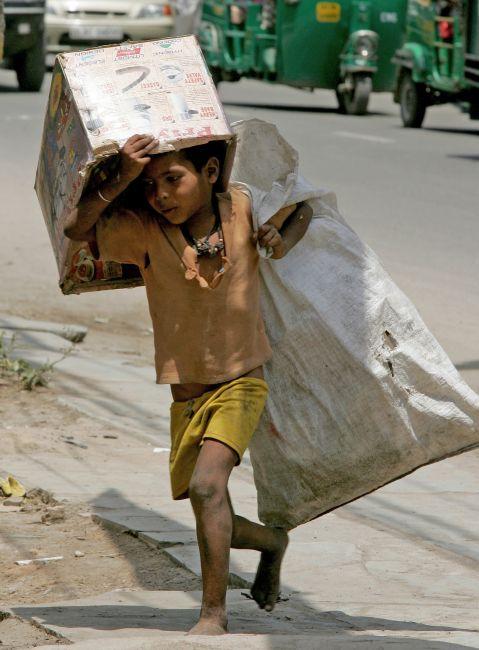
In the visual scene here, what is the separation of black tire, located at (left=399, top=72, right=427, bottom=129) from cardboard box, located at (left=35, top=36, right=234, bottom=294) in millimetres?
13746

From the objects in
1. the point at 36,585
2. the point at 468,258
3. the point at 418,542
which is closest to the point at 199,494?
the point at 36,585

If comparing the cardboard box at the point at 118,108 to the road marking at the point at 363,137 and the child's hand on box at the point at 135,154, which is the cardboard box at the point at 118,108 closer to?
the child's hand on box at the point at 135,154

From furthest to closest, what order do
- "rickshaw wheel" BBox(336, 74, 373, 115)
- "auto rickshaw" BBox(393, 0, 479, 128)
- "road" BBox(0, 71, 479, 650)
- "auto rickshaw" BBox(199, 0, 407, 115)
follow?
"rickshaw wheel" BBox(336, 74, 373, 115)
"auto rickshaw" BBox(199, 0, 407, 115)
"auto rickshaw" BBox(393, 0, 479, 128)
"road" BBox(0, 71, 479, 650)

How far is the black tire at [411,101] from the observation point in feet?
55.9

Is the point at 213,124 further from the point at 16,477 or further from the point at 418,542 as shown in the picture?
the point at 16,477

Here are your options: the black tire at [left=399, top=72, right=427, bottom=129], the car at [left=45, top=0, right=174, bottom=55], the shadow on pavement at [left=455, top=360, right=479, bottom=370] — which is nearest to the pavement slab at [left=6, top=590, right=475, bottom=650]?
the shadow on pavement at [left=455, top=360, right=479, bottom=370]

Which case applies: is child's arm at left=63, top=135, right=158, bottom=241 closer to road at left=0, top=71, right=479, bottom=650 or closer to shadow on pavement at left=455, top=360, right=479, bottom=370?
road at left=0, top=71, right=479, bottom=650

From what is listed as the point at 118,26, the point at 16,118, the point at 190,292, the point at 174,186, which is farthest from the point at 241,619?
the point at 118,26

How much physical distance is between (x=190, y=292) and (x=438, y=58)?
13484 millimetres

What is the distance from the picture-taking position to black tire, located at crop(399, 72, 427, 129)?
17047 mm

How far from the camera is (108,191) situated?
3.48 metres

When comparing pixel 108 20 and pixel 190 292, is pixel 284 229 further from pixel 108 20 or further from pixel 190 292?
pixel 108 20

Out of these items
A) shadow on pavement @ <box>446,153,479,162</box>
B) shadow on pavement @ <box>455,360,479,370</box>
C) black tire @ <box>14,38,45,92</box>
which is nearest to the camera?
shadow on pavement @ <box>455,360,479,370</box>

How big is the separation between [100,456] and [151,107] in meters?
2.29
